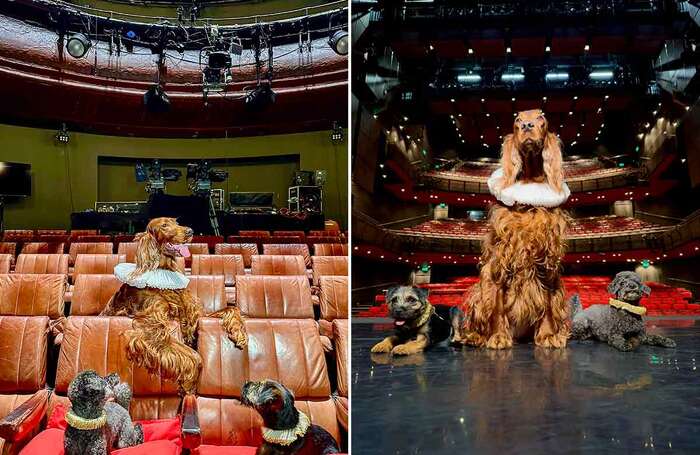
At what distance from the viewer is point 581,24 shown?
1.35 meters

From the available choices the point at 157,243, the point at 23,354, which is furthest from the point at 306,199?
the point at 23,354

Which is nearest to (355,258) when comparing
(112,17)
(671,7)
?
(671,7)

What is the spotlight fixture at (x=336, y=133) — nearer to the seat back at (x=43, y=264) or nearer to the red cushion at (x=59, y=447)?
the seat back at (x=43, y=264)

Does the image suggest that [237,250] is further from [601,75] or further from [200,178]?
[601,75]

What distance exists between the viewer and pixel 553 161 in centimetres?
139

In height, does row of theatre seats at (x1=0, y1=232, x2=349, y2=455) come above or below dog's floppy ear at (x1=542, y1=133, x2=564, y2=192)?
below

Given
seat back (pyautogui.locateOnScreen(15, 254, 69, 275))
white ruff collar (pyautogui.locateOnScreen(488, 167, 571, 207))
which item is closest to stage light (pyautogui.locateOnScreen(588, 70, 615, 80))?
white ruff collar (pyautogui.locateOnScreen(488, 167, 571, 207))

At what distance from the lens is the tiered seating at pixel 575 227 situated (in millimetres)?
1411

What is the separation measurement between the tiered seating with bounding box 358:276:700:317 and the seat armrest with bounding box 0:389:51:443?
0.84m

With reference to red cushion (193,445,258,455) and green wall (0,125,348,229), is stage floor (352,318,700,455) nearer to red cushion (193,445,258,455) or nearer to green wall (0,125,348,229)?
red cushion (193,445,258,455)

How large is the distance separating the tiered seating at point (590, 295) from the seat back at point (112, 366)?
22.9 inches

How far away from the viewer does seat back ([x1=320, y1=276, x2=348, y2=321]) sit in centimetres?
220

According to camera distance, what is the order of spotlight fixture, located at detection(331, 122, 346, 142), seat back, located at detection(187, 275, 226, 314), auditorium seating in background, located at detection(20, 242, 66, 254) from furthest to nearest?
1. spotlight fixture, located at detection(331, 122, 346, 142)
2. auditorium seating in background, located at detection(20, 242, 66, 254)
3. seat back, located at detection(187, 275, 226, 314)

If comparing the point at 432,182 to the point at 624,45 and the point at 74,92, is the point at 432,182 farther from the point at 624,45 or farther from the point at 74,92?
the point at 74,92
